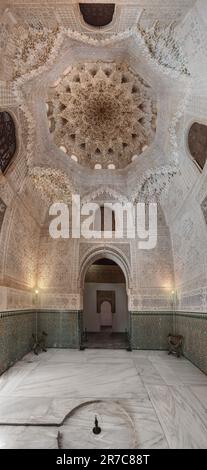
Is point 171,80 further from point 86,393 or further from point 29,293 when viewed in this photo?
point 29,293

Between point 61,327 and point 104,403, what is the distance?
15.6ft

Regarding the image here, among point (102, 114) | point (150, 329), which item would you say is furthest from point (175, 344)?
point (102, 114)

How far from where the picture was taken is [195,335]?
264 inches

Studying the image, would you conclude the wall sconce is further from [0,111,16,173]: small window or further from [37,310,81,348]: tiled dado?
[0,111,16,173]: small window

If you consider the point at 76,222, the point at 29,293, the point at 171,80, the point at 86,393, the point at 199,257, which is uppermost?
the point at 171,80

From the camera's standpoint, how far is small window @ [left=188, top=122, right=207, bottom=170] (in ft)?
16.8

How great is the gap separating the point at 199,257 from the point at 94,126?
4067 millimetres

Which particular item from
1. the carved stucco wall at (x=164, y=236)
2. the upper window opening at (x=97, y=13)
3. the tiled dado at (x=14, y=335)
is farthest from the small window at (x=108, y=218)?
the upper window opening at (x=97, y=13)

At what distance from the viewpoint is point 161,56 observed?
4.89 metres

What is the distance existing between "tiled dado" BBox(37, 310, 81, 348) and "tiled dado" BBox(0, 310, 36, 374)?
0.45 metres

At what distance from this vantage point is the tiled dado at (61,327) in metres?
8.76

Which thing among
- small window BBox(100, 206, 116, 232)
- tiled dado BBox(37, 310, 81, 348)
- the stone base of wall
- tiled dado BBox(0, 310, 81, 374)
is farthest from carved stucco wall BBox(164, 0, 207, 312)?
tiled dado BBox(0, 310, 81, 374)

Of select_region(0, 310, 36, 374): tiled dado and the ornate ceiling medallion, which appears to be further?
select_region(0, 310, 36, 374): tiled dado
